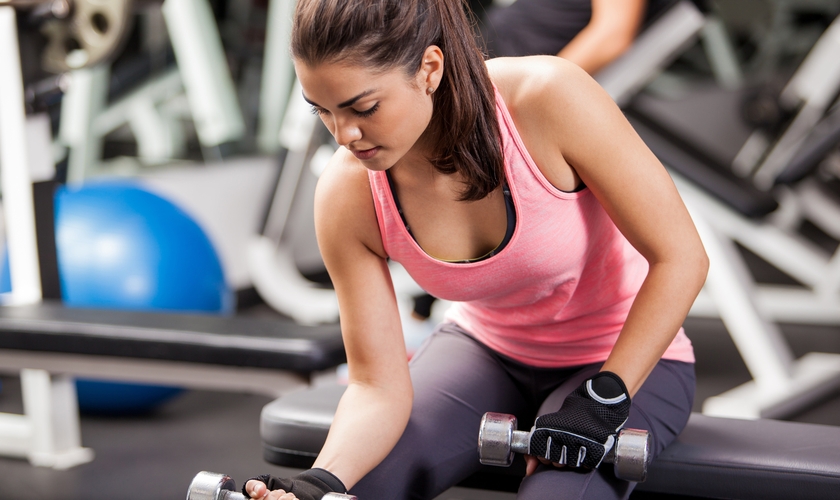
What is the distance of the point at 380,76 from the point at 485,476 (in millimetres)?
654

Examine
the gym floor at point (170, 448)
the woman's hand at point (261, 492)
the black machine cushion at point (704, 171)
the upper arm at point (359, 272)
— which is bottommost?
the gym floor at point (170, 448)

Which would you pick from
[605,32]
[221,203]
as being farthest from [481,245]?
A: [221,203]

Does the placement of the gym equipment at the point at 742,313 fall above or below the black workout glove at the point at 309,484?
below

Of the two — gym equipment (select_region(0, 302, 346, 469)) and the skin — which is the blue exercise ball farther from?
the skin

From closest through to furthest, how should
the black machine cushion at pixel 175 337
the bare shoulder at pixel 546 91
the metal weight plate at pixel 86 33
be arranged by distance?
the bare shoulder at pixel 546 91 → the black machine cushion at pixel 175 337 → the metal weight plate at pixel 86 33

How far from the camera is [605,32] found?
6.84 ft

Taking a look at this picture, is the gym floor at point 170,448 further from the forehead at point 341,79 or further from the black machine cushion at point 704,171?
the forehead at point 341,79

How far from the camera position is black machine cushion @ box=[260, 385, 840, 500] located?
1.04 metres

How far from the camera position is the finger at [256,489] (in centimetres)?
→ 91

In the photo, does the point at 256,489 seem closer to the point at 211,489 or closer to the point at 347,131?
the point at 211,489

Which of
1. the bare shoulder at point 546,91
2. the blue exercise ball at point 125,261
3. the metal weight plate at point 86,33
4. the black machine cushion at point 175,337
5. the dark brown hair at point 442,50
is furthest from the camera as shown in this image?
the blue exercise ball at point 125,261

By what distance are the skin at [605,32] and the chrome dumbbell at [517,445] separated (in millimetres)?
1322

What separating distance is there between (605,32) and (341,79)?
142 cm

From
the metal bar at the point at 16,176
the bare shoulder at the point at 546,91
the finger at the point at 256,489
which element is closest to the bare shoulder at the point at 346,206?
the bare shoulder at the point at 546,91
